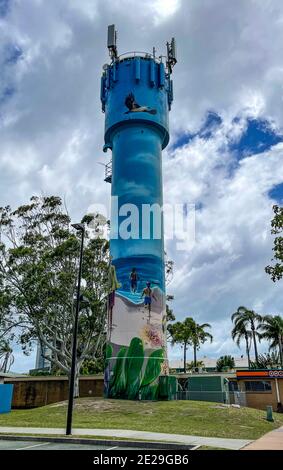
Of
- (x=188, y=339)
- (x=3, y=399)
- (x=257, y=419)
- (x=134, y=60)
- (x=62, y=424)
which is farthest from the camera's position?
(x=188, y=339)

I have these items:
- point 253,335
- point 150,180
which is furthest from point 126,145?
point 253,335

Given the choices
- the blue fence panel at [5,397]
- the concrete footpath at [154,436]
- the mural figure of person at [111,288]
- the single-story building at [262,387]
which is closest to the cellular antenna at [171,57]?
the mural figure of person at [111,288]

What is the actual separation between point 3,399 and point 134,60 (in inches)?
1387

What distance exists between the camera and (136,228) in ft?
128

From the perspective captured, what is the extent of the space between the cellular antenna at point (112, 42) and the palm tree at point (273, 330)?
5109 cm

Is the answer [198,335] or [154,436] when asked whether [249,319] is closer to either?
[198,335]

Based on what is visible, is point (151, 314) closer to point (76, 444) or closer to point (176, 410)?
point (176, 410)

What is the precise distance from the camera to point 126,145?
1626 inches

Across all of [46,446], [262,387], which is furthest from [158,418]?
[262,387]

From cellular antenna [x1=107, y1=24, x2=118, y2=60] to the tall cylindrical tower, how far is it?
1397 mm

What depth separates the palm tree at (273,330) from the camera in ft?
236

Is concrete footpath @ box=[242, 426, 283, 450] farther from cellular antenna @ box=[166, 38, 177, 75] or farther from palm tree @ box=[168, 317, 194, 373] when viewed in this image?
palm tree @ box=[168, 317, 194, 373]

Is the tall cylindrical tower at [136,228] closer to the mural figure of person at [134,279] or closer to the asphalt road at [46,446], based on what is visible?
the mural figure of person at [134,279]

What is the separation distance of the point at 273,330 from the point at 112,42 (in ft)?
174
